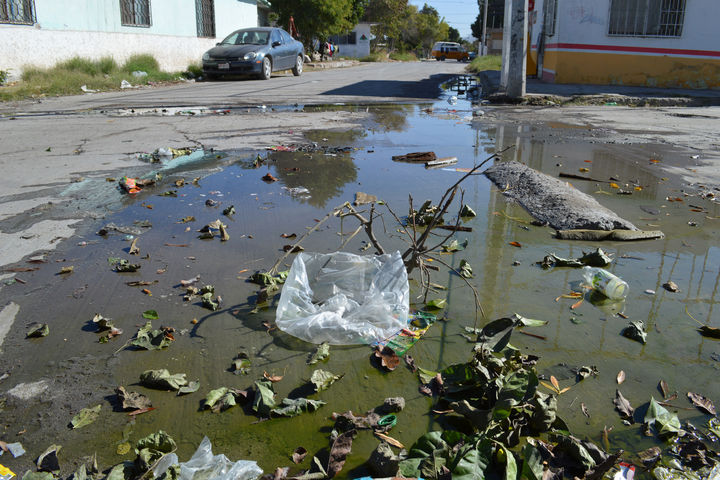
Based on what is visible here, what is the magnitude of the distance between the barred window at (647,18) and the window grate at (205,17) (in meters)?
15.6

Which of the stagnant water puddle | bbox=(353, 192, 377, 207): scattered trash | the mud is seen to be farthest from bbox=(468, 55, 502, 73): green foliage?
the stagnant water puddle

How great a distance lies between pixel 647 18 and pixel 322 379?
16.7 meters

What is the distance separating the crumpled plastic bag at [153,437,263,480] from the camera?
1.73 metres

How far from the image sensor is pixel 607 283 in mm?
3064

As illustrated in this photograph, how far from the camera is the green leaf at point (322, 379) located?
225cm

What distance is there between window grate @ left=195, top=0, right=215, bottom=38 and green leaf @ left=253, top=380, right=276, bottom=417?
23.0 metres

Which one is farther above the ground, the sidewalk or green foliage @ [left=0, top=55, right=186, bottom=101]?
green foliage @ [left=0, top=55, right=186, bottom=101]

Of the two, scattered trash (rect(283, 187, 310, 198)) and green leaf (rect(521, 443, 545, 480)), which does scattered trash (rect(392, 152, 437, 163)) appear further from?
green leaf (rect(521, 443, 545, 480))

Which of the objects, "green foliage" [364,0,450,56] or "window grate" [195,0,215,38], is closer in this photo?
"window grate" [195,0,215,38]

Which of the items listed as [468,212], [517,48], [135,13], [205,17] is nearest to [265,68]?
[135,13]

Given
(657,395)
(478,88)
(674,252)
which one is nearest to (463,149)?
(674,252)

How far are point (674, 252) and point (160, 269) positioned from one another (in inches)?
132

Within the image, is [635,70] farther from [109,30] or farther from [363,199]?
[109,30]

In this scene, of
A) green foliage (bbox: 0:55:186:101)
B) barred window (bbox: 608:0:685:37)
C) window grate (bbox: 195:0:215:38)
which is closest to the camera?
green foliage (bbox: 0:55:186:101)
